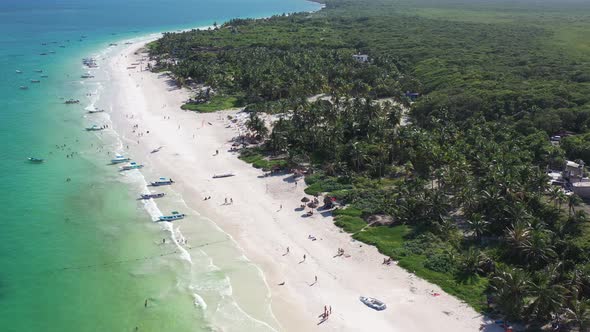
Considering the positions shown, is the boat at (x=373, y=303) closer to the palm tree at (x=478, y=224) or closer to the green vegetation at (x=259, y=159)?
the palm tree at (x=478, y=224)

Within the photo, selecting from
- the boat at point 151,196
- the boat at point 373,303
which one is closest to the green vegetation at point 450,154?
the boat at point 373,303

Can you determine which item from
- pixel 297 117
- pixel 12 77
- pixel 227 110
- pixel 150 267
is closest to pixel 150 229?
pixel 150 267

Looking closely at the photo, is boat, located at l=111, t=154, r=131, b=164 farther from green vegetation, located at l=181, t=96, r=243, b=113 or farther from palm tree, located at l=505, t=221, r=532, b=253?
palm tree, located at l=505, t=221, r=532, b=253

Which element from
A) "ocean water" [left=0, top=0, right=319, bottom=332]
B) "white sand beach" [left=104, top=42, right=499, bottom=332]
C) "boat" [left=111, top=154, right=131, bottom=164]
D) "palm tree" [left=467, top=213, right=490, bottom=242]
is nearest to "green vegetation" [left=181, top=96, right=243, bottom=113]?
"white sand beach" [left=104, top=42, right=499, bottom=332]

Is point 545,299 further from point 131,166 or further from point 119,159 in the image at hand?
point 119,159

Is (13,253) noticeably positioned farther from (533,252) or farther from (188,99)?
(188,99)

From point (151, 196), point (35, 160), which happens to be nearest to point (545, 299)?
point (151, 196)
